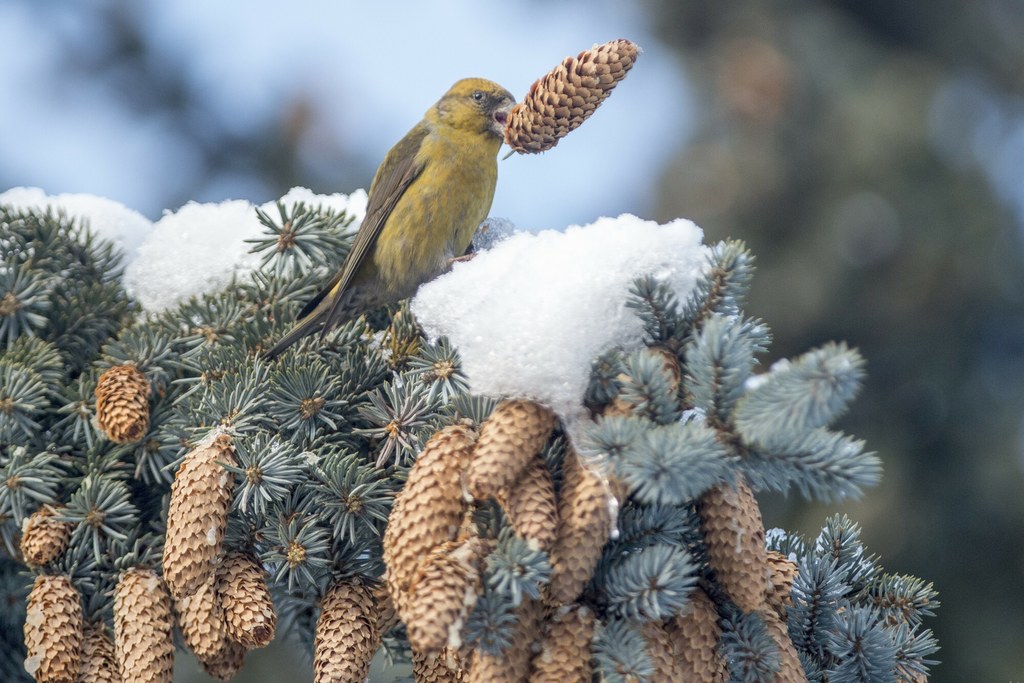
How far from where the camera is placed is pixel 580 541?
125cm

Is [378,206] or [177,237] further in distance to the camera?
[378,206]

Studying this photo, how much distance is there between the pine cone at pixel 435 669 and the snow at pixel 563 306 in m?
0.37

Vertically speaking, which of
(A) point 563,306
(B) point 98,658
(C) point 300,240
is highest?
(A) point 563,306

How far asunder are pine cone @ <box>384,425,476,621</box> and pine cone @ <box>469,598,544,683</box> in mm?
→ 117

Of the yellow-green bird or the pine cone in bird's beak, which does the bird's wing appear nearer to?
the yellow-green bird

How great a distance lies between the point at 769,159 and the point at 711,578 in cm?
434

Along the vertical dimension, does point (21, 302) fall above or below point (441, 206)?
below

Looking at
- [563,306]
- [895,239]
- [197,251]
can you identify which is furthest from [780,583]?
[895,239]

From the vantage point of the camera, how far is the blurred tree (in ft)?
13.7

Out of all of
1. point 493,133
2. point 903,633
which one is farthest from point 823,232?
point 903,633

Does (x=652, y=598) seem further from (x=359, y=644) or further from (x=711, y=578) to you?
(x=359, y=644)

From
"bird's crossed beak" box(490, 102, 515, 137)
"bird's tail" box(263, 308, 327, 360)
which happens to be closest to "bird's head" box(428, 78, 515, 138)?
"bird's crossed beak" box(490, 102, 515, 137)

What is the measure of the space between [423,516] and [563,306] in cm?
35

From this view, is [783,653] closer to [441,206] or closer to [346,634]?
[346,634]
